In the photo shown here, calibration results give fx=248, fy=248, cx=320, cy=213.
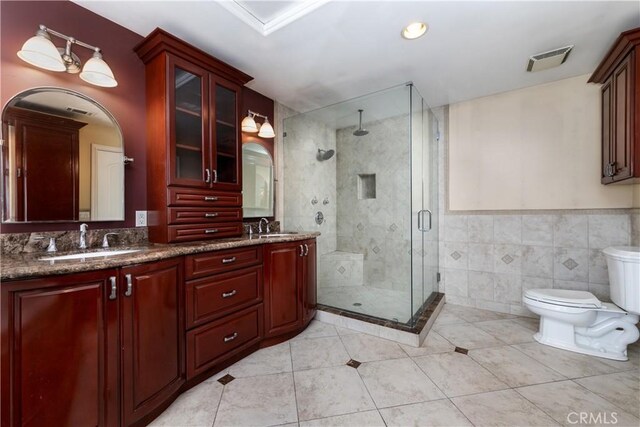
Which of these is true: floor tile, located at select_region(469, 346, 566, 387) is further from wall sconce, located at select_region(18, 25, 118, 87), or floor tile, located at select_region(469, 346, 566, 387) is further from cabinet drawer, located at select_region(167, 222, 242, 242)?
wall sconce, located at select_region(18, 25, 118, 87)

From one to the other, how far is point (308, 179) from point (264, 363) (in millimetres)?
2092

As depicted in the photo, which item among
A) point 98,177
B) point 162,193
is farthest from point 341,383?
point 98,177

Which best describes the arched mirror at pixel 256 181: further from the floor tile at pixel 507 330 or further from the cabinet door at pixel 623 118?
the cabinet door at pixel 623 118

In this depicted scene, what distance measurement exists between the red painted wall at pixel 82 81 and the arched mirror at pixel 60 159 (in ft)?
0.16

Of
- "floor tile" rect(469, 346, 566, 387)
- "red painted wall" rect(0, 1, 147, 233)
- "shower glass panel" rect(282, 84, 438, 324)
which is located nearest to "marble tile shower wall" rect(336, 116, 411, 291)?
"shower glass panel" rect(282, 84, 438, 324)

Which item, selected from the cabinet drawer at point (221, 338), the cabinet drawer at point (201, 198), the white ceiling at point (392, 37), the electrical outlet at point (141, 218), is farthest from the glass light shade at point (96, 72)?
the cabinet drawer at point (221, 338)

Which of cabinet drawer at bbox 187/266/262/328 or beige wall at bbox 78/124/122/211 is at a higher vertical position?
beige wall at bbox 78/124/122/211

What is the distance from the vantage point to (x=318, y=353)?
6.34ft

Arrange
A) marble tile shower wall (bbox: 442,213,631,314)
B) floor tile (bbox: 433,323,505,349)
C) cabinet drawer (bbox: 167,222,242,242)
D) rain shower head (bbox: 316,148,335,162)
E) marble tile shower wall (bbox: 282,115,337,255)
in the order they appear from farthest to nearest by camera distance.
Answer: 1. rain shower head (bbox: 316,148,335,162)
2. marble tile shower wall (bbox: 282,115,337,255)
3. marble tile shower wall (bbox: 442,213,631,314)
4. floor tile (bbox: 433,323,505,349)
5. cabinet drawer (bbox: 167,222,242,242)

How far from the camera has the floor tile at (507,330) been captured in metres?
2.12

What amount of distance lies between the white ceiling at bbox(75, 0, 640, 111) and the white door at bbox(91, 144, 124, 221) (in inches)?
25.7

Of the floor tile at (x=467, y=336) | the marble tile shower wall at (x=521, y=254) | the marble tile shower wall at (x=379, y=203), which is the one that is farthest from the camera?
the marble tile shower wall at (x=379, y=203)

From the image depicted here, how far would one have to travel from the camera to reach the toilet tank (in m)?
1.73

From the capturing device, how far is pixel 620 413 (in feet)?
4.36
